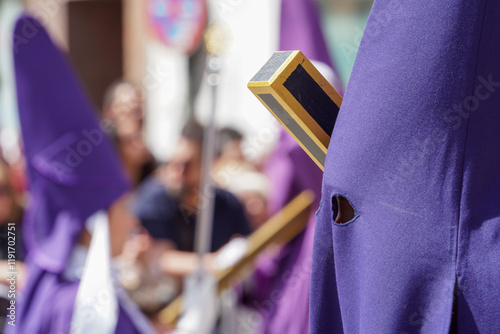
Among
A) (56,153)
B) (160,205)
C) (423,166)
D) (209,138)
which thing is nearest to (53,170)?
(56,153)

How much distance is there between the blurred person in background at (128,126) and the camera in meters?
3.43

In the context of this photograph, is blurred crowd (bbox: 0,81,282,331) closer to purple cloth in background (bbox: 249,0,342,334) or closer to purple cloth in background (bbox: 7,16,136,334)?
purple cloth in background (bbox: 7,16,136,334)

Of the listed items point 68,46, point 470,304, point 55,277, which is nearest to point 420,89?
point 470,304

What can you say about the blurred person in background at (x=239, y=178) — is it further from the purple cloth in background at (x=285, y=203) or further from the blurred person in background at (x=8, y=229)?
the blurred person in background at (x=8, y=229)

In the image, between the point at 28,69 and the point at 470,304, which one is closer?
the point at 470,304

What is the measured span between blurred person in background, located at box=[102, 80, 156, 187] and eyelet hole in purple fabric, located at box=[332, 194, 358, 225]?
8.18 ft

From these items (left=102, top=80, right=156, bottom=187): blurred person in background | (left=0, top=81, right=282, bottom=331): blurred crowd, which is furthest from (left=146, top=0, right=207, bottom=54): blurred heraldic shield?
(left=102, top=80, right=156, bottom=187): blurred person in background

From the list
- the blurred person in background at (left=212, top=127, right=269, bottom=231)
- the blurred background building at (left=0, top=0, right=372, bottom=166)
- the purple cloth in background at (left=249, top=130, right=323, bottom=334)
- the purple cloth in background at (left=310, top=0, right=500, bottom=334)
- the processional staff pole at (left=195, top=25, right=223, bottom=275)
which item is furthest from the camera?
the blurred background building at (left=0, top=0, right=372, bottom=166)

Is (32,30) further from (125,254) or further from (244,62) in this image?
(244,62)

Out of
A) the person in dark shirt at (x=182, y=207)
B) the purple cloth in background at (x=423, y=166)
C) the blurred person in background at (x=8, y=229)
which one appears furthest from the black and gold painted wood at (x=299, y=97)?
the person in dark shirt at (x=182, y=207)

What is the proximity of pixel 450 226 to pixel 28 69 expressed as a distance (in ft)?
6.29

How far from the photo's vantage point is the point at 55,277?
2332 mm

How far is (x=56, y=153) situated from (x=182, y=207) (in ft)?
3.34

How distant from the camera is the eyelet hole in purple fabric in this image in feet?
3.43
